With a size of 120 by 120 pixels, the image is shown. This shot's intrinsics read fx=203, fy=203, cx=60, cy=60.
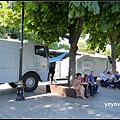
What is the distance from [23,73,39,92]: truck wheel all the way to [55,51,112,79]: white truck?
684cm

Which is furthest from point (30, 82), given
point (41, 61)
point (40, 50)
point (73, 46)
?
point (73, 46)

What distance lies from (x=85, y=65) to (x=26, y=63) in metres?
9.20

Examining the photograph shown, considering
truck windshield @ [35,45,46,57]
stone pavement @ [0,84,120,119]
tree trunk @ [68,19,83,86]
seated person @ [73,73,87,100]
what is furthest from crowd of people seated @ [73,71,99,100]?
truck windshield @ [35,45,46,57]

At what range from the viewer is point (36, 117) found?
20.6 feet

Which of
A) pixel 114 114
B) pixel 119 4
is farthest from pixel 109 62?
pixel 119 4

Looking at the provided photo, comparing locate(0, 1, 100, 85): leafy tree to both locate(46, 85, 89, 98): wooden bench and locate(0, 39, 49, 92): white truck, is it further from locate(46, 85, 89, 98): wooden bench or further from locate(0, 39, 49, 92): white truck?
locate(46, 85, 89, 98): wooden bench

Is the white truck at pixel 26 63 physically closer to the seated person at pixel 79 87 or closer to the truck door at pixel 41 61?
the truck door at pixel 41 61

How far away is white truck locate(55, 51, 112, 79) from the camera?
1902 cm

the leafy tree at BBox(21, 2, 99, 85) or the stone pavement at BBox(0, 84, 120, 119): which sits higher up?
the leafy tree at BBox(21, 2, 99, 85)

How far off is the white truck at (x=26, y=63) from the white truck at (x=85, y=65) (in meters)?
6.41

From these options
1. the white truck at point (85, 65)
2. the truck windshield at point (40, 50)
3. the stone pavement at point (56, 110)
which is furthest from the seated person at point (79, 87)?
the white truck at point (85, 65)

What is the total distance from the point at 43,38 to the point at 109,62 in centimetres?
1240

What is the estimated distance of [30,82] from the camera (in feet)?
38.9

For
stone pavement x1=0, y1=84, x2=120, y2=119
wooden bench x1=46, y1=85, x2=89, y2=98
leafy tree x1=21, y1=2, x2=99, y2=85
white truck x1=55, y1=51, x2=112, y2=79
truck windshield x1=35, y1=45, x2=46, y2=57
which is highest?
leafy tree x1=21, y1=2, x2=99, y2=85
